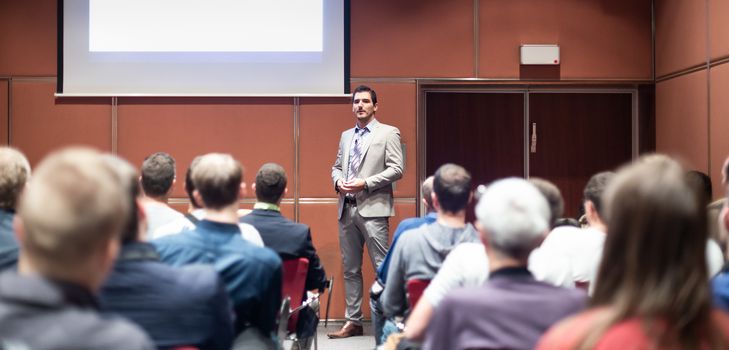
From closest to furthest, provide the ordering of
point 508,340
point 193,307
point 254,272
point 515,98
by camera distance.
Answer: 1. point 508,340
2. point 193,307
3. point 254,272
4. point 515,98

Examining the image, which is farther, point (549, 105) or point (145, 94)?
point (549, 105)

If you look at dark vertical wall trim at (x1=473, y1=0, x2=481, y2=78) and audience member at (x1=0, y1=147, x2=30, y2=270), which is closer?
audience member at (x1=0, y1=147, x2=30, y2=270)

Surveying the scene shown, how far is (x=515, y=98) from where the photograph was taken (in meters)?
5.89

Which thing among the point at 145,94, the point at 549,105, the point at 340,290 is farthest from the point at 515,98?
the point at 145,94

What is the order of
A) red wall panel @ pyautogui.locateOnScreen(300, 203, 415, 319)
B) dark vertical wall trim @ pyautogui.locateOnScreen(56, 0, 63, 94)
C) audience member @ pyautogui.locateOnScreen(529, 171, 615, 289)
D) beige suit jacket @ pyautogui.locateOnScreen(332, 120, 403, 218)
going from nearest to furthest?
audience member @ pyautogui.locateOnScreen(529, 171, 615, 289)
beige suit jacket @ pyautogui.locateOnScreen(332, 120, 403, 218)
dark vertical wall trim @ pyautogui.locateOnScreen(56, 0, 63, 94)
red wall panel @ pyautogui.locateOnScreen(300, 203, 415, 319)

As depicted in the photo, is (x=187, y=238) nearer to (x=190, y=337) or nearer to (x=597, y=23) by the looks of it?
(x=190, y=337)

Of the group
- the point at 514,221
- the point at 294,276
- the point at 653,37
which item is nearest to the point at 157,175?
the point at 294,276

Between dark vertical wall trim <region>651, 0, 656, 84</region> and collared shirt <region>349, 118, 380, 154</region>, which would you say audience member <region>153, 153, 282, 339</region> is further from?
dark vertical wall trim <region>651, 0, 656, 84</region>

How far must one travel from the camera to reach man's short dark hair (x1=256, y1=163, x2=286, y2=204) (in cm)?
326

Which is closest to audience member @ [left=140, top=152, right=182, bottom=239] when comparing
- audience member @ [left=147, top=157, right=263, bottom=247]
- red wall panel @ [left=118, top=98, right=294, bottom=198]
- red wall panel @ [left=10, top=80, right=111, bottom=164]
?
audience member @ [left=147, top=157, right=263, bottom=247]

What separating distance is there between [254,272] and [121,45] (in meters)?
3.79

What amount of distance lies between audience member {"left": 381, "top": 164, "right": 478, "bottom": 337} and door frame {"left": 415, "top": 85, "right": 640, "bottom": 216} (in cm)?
281

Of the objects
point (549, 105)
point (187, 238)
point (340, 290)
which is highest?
point (549, 105)

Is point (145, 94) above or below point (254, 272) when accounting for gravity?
above
